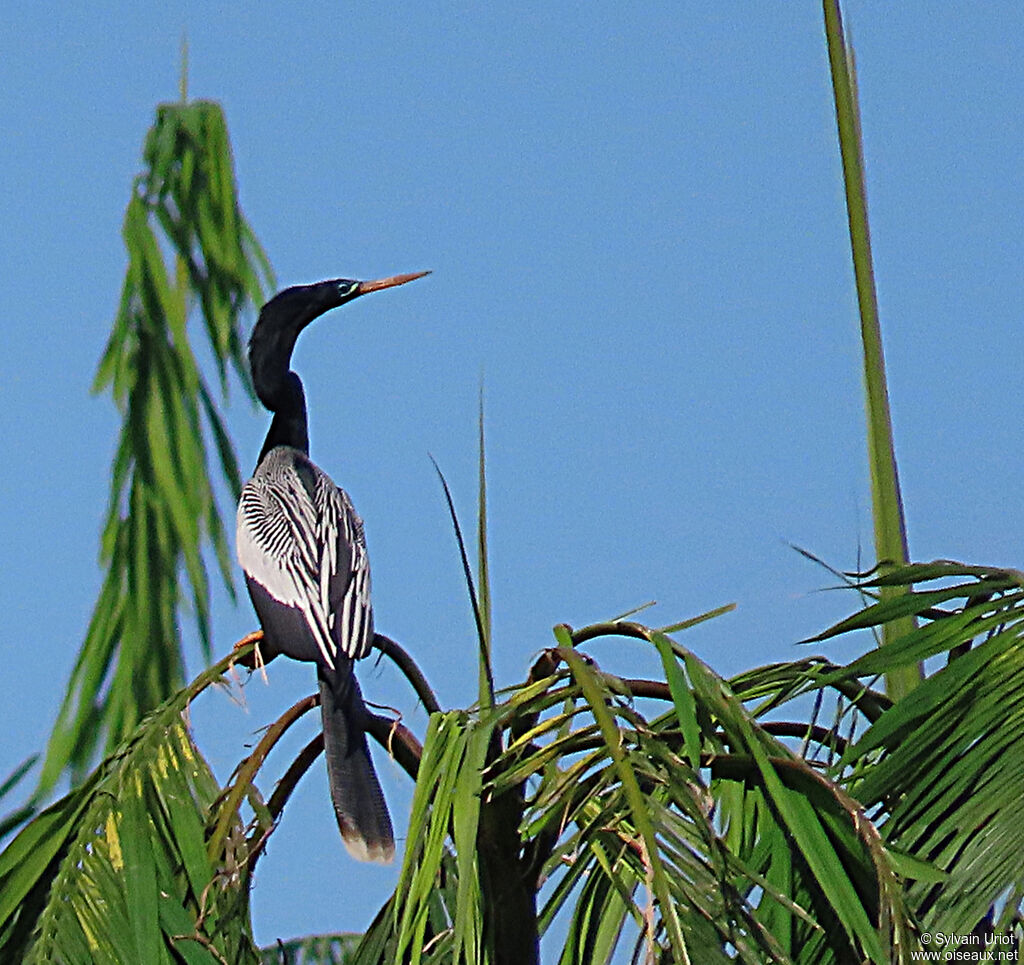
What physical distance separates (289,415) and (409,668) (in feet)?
4.08

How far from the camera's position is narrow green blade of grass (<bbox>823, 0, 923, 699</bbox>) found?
2.32 m

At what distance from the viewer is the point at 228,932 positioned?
2.27 meters

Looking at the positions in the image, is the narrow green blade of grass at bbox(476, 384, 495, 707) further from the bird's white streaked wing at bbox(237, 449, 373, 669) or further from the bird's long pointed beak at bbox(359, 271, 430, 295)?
the bird's long pointed beak at bbox(359, 271, 430, 295)

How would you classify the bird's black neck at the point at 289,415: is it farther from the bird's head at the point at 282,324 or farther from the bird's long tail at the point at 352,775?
the bird's long tail at the point at 352,775

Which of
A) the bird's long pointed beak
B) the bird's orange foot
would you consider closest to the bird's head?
the bird's long pointed beak

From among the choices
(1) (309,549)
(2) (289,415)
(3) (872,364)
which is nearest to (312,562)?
(1) (309,549)

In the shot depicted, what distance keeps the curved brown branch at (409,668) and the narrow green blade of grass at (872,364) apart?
703 millimetres

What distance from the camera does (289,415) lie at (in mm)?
3910

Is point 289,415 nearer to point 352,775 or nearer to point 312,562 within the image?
point 312,562

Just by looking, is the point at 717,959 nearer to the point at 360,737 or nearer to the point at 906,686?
the point at 906,686

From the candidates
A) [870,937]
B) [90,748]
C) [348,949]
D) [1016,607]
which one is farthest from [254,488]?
[870,937]

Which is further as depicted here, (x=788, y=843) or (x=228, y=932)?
(x=228, y=932)

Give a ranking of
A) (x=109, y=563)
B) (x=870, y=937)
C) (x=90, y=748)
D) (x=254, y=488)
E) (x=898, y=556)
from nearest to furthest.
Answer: (x=870, y=937), (x=898, y=556), (x=90, y=748), (x=109, y=563), (x=254, y=488)

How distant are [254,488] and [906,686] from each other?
1804mm
